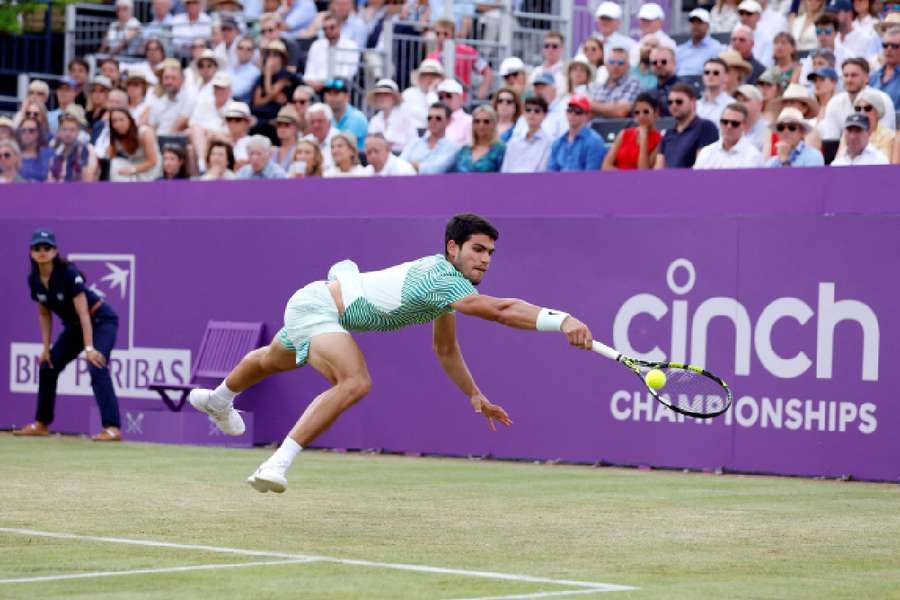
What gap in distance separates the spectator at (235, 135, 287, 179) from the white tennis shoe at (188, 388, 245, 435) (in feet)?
21.9

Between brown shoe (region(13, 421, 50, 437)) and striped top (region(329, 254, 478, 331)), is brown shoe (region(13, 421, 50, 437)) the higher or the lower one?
the lower one

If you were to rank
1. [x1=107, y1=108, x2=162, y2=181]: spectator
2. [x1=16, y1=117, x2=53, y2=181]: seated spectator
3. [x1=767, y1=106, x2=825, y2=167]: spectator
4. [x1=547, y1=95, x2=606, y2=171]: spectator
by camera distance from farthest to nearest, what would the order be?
[x1=16, y1=117, x2=53, y2=181]: seated spectator → [x1=107, y1=108, x2=162, y2=181]: spectator → [x1=547, y1=95, x2=606, y2=171]: spectator → [x1=767, y1=106, x2=825, y2=167]: spectator

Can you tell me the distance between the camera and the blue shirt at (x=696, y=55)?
736 inches

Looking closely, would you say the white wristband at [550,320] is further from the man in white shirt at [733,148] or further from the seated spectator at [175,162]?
the seated spectator at [175,162]

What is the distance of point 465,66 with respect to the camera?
2186 cm

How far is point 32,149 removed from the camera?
69.3ft

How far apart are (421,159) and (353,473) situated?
5084mm

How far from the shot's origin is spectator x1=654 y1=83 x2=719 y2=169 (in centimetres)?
1603

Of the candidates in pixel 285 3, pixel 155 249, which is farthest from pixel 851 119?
pixel 285 3

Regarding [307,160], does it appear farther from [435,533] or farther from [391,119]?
[435,533]

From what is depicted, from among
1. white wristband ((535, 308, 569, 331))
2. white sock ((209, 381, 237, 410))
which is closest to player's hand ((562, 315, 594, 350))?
white wristband ((535, 308, 569, 331))

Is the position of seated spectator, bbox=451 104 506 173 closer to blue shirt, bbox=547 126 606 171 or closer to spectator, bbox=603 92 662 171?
blue shirt, bbox=547 126 606 171

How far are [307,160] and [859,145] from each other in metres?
5.79

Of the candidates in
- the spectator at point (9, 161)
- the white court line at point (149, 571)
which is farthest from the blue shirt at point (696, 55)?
the white court line at point (149, 571)
